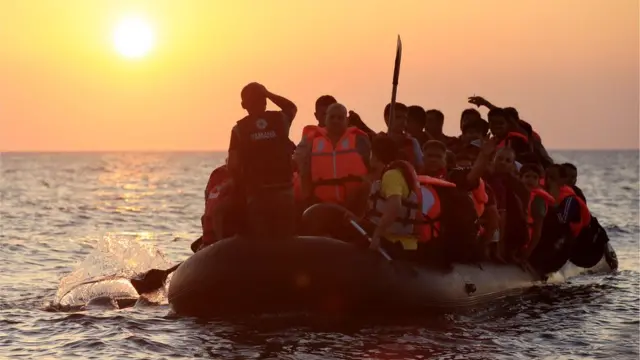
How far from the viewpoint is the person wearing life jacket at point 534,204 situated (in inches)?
582

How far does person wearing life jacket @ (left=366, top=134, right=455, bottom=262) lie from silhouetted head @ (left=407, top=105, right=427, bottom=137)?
305cm

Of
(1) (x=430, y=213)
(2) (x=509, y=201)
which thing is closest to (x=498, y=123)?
(2) (x=509, y=201)

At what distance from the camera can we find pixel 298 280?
11.6 metres

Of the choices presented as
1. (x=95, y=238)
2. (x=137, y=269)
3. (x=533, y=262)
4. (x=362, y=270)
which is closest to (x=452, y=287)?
(x=362, y=270)

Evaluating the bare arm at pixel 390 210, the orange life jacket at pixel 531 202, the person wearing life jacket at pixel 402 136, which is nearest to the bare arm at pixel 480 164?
the person wearing life jacket at pixel 402 136

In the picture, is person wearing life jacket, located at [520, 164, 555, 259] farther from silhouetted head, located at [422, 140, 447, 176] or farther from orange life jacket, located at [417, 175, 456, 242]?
orange life jacket, located at [417, 175, 456, 242]

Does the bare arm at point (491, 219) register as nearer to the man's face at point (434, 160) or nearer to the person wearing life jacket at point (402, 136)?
the man's face at point (434, 160)

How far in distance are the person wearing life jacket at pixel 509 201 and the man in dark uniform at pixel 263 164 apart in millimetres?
3508

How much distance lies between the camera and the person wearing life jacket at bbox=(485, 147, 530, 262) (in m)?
14.3

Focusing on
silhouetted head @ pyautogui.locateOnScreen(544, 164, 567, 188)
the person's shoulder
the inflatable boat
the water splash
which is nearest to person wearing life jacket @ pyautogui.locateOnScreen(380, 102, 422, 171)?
the person's shoulder

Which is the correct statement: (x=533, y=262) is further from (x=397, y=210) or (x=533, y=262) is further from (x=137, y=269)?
(x=137, y=269)

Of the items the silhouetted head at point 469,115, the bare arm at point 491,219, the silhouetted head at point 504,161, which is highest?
the silhouetted head at point 469,115

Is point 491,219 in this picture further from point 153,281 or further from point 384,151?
point 153,281

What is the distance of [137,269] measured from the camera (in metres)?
17.6
